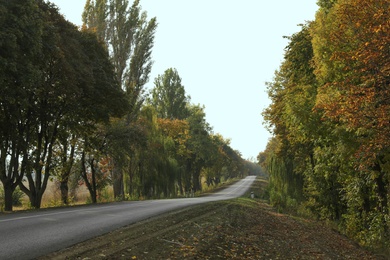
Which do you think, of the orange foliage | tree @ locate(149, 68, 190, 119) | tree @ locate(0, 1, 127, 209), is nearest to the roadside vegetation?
the orange foliage

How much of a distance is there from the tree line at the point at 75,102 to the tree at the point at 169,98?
43.9 feet

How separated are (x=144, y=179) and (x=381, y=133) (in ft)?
84.5

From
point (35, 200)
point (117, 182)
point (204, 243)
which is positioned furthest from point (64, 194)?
point (204, 243)

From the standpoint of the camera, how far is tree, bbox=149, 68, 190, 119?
54.0m

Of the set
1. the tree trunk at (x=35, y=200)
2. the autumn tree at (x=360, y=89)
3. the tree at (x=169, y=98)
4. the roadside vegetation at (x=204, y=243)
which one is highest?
the tree at (x=169, y=98)

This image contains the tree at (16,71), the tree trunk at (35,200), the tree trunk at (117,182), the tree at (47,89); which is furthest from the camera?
the tree trunk at (117,182)

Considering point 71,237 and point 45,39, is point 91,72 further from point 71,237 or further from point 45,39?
point 71,237

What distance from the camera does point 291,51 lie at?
20.4 metres

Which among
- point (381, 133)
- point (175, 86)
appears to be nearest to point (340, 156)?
point (381, 133)

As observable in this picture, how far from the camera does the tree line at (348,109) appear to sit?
11.1 metres

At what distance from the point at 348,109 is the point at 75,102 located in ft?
47.1

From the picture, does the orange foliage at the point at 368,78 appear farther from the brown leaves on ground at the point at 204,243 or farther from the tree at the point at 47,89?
the tree at the point at 47,89

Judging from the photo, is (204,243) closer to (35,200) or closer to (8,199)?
(8,199)

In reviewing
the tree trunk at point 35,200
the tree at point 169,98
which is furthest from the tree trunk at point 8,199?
the tree at point 169,98
